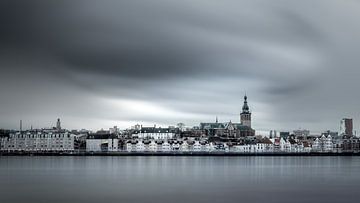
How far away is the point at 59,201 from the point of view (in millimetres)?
43188

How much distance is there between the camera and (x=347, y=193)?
50219 millimetres

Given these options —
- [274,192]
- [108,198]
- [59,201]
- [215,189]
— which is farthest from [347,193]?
[59,201]

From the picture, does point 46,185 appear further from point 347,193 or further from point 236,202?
point 347,193

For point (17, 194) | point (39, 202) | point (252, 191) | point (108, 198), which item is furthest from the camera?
point (252, 191)

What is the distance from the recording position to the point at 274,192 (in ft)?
166

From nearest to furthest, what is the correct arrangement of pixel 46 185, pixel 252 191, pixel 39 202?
pixel 39 202
pixel 252 191
pixel 46 185

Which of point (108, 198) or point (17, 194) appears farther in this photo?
point (17, 194)

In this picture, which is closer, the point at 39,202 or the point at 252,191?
the point at 39,202

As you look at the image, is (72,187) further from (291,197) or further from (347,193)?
(347,193)

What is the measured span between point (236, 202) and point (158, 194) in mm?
7874

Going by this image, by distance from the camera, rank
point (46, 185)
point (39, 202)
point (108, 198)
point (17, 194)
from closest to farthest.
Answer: point (39, 202), point (108, 198), point (17, 194), point (46, 185)

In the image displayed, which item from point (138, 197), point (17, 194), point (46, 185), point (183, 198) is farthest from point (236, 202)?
point (46, 185)

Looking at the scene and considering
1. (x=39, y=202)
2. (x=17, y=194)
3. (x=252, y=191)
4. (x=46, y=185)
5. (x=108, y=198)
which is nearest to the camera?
(x=39, y=202)

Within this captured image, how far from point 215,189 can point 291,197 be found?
9395mm
